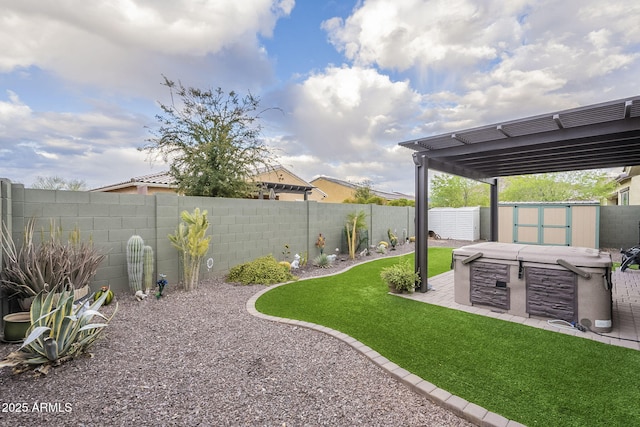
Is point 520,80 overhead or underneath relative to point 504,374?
overhead

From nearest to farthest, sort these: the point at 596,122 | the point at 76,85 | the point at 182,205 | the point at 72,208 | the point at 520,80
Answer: the point at 596,122, the point at 72,208, the point at 182,205, the point at 76,85, the point at 520,80

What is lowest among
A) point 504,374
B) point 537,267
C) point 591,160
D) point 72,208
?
point 504,374

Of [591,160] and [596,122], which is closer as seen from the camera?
Result: [596,122]

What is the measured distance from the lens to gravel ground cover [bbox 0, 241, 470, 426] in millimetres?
2086

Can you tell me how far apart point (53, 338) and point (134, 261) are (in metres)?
2.40

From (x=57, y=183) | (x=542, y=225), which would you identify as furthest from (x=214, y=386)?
(x=57, y=183)

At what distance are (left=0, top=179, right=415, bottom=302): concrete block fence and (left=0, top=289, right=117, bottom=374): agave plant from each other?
1.79 meters

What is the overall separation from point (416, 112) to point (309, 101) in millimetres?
3633

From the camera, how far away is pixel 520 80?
7633mm

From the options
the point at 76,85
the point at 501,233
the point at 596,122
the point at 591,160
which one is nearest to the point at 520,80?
the point at 591,160

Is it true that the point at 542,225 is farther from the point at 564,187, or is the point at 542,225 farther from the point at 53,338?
the point at 53,338

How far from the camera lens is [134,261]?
4.96 metres

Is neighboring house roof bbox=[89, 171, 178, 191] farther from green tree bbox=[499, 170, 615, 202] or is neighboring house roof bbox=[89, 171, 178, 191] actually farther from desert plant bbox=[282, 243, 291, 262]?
green tree bbox=[499, 170, 615, 202]

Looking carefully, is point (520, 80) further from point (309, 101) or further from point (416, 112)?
point (309, 101)
